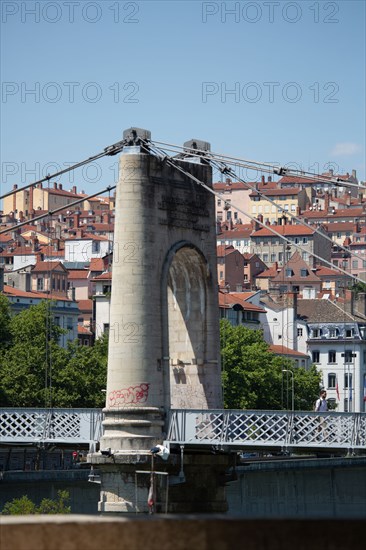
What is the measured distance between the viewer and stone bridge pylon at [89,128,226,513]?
36.8m

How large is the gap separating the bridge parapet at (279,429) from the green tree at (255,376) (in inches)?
2113

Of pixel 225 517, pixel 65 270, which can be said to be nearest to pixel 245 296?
pixel 65 270

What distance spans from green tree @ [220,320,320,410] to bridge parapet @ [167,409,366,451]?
5366 centimetres

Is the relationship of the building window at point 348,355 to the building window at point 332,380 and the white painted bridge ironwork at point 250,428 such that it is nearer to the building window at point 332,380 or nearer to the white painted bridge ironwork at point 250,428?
the building window at point 332,380

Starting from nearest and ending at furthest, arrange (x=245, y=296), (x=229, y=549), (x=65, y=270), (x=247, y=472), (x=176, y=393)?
(x=229, y=549), (x=176, y=393), (x=247, y=472), (x=245, y=296), (x=65, y=270)

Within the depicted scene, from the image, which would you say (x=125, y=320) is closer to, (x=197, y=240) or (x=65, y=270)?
(x=197, y=240)

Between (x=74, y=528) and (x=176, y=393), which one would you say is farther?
(x=176, y=393)

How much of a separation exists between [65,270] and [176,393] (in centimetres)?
13590

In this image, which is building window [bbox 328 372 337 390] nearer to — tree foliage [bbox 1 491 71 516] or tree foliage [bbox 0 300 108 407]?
tree foliage [bbox 0 300 108 407]

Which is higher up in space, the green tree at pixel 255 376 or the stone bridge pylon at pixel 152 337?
the green tree at pixel 255 376

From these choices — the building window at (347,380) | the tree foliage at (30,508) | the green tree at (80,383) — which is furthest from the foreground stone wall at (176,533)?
the building window at (347,380)

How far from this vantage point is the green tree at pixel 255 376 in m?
93.1

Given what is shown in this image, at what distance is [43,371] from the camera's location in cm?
8388

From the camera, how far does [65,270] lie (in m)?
Answer: 175
